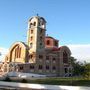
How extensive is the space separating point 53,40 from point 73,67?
9.75 metres

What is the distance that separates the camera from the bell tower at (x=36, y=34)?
6762cm

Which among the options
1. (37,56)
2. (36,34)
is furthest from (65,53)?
(36,34)

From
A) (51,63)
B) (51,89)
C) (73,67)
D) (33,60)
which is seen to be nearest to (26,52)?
(33,60)

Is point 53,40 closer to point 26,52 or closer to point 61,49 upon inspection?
point 61,49

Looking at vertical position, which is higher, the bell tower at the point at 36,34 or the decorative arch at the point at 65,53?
the bell tower at the point at 36,34

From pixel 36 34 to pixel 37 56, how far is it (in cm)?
588

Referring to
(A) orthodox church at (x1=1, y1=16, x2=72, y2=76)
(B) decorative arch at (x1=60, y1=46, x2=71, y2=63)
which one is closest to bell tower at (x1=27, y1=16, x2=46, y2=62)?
(A) orthodox church at (x1=1, y1=16, x2=72, y2=76)

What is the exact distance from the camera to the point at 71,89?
80.8 feet

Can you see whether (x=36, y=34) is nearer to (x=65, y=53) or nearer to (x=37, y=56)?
(x=37, y=56)

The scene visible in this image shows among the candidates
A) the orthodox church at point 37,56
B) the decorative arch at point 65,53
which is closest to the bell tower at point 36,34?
the orthodox church at point 37,56

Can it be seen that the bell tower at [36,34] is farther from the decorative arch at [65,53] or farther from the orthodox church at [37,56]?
the decorative arch at [65,53]

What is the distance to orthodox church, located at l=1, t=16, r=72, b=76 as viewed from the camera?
216ft

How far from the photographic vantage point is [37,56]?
218ft

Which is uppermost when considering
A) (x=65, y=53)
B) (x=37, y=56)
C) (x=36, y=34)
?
(x=36, y=34)
